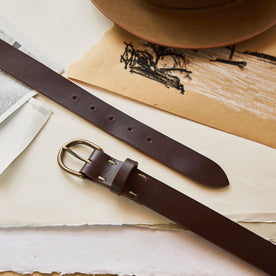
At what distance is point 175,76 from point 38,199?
42 cm

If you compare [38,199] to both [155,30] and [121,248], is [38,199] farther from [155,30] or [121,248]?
[155,30]

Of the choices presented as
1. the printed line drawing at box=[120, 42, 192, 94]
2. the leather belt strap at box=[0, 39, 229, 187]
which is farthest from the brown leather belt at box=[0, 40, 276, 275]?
the printed line drawing at box=[120, 42, 192, 94]

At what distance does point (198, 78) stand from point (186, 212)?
1.06 feet

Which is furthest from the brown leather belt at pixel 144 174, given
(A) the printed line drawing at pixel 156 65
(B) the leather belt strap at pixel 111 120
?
(A) the printed line drawing at pixel 156 65

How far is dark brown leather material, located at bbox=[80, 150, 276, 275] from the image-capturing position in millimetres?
606

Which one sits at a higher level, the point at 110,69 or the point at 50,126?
the point at 110,69

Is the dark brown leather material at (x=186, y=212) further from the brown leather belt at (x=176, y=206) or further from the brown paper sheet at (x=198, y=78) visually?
the brown paper sheet at (x=198, y=78)

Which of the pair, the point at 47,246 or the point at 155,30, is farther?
the point at 155,30

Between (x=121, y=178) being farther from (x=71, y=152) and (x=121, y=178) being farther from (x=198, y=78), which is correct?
(x=198, y=78)

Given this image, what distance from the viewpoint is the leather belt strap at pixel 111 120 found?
667 mm

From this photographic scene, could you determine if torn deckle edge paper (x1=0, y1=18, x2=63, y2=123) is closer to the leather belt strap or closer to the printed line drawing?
the leather belt strap

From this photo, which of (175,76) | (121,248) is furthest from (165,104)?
(121,248)

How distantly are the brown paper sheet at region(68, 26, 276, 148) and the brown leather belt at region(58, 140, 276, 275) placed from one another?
0.60 ft

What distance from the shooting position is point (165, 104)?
732mm
